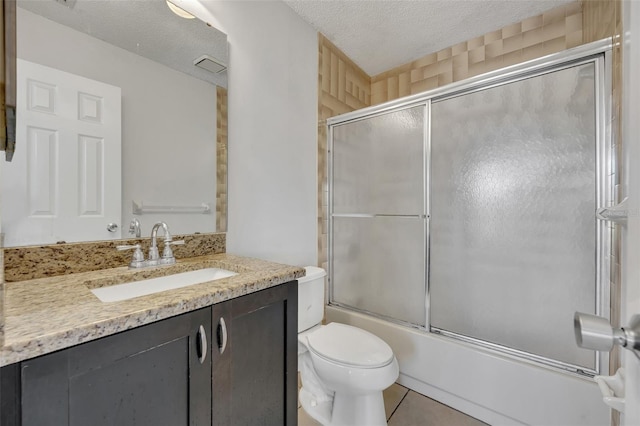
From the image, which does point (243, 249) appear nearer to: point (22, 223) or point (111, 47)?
point (22, 223)

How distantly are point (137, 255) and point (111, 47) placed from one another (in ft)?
2.96

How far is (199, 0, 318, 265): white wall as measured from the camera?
63.5 inches

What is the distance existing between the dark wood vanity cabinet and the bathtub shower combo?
3.41 feet

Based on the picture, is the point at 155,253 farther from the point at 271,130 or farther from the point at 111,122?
the point at 271,130

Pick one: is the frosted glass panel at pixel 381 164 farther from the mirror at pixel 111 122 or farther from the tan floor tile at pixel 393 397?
the tan floor tile at pixel 393 397

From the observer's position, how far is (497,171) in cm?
153

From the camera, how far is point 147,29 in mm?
1290

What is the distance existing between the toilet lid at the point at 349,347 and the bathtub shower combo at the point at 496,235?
49cm

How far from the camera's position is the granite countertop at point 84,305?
559 mm

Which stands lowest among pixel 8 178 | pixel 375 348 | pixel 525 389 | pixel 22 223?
pixel 525 389

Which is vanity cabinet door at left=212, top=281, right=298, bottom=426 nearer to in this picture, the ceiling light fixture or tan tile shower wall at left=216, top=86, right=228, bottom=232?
tan tile shower wall at left=216, top=86, right=228, bottom=232

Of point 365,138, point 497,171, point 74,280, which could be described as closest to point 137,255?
point 74,280

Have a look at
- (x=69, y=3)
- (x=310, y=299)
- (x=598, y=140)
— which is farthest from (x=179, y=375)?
(x=598, y=140)

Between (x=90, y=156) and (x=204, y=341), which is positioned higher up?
(x=90, y=156)
